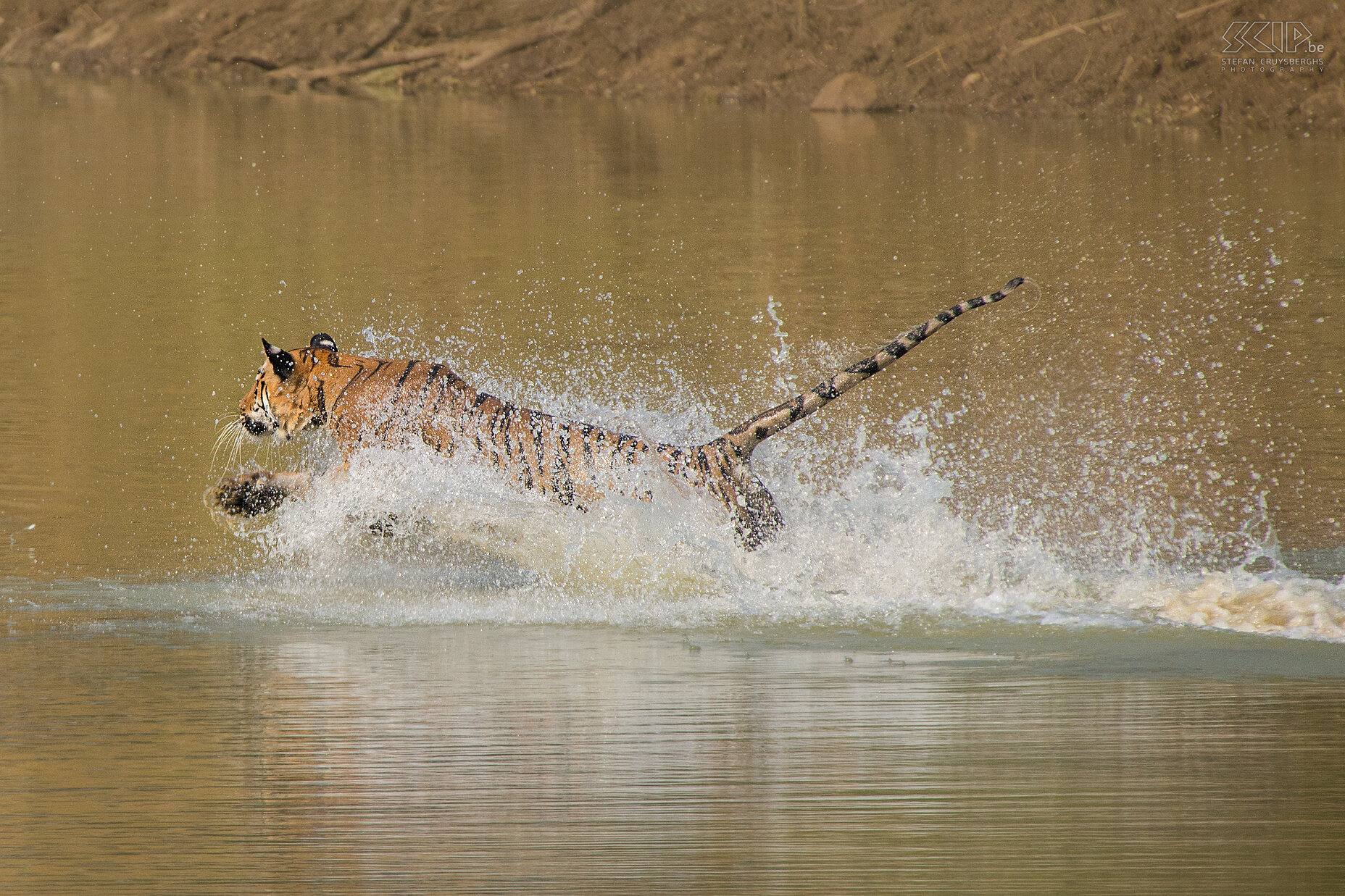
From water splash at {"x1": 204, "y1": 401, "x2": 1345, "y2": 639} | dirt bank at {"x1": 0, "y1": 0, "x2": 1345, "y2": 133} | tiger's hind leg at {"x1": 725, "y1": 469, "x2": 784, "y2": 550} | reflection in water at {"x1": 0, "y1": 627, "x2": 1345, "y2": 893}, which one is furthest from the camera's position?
dirt bank at {"x1": 0, "y1": 0, "x2": 1345, "y2": 133}

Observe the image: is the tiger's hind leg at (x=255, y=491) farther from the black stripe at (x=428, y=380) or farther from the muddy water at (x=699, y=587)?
the black stripe at (x=428, y=380)

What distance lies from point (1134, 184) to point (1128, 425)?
8216 mm

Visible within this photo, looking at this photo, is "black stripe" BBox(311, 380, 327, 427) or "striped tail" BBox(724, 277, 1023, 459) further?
"black stripe" BBox(311, 380, 327, 427)

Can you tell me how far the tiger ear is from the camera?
6309 millimetres

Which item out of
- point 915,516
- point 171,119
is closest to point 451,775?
point 915,516

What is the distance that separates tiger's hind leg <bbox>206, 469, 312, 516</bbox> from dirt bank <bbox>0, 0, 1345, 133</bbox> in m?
16.4

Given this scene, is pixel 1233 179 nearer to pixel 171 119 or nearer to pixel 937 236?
pixel 937 236

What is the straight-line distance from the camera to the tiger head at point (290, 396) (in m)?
6.42

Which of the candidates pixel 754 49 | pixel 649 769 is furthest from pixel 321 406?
pixel 754 49

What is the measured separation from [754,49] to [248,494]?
63.8 feet

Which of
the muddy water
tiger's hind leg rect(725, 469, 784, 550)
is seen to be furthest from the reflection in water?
tiger's hind leg rect(725, 469, 784, 550)

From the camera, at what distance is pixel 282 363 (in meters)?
6.36

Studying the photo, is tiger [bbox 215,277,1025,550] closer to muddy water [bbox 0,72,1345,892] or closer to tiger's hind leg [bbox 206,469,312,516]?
tiger's hind leg [bbox 206,469,312,516]

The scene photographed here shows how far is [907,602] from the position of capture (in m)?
5.87
